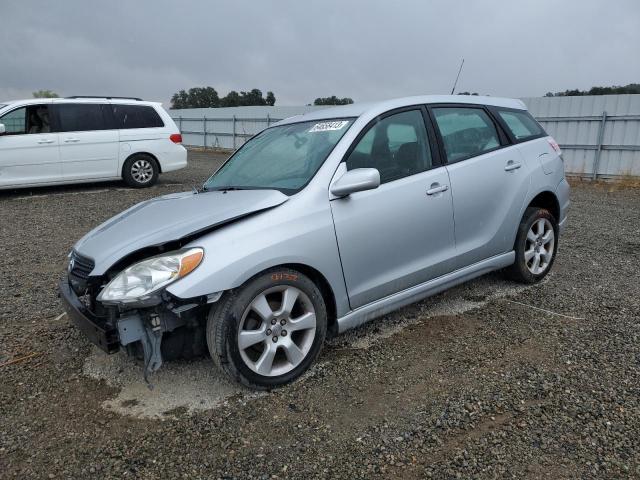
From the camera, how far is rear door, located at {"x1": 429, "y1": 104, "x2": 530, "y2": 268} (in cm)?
367

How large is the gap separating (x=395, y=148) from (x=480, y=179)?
30.9 inches

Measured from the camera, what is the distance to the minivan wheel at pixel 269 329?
262cm

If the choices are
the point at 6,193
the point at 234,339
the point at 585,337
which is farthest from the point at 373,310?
the point at 6,193

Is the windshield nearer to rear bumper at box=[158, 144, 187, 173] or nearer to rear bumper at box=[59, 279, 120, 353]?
rear bumper at box=[59, 279, 120, 353]

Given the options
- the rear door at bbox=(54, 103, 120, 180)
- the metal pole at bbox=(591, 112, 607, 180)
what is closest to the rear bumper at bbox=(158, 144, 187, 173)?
the rear door at bbox=(54, 103, 120, 180)

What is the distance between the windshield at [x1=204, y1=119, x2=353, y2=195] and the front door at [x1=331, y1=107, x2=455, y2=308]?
0.68 feet

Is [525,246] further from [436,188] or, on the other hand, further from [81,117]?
[81,117]

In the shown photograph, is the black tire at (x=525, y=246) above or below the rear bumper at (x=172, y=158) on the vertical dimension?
below

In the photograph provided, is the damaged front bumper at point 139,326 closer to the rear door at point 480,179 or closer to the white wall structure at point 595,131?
the rear door at point 480,179

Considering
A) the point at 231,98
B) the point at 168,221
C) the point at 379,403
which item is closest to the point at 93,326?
the point at 168,221

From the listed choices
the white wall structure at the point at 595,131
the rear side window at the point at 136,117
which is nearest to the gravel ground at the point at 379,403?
the rear side window at the point at 136,117

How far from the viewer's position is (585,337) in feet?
11.3

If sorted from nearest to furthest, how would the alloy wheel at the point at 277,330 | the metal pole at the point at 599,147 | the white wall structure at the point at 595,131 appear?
the alloy wheel at the point at 277,330 < the white wall structure at the point at 595,131 < the metal pole at the point at 599,147

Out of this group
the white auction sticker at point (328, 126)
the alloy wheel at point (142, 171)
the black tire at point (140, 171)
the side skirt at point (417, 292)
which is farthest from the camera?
the alloy wheel at point (142, 171)
